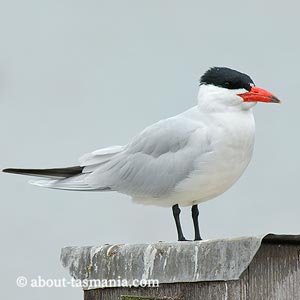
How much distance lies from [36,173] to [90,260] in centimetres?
173

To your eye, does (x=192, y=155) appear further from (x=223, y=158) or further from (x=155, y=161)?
(x=155, y=161)

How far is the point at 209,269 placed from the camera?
425cm

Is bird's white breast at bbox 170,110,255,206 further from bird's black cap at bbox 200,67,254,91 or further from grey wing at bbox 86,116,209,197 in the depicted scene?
bird's black cap at bbox 200,67,254,91

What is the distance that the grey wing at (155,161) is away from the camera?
607cm

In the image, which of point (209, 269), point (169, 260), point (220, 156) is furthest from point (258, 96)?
point (209, 269)

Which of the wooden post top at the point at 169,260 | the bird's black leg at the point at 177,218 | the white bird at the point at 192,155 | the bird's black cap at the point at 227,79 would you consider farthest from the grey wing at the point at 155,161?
the wooden post top at the point at 169,260

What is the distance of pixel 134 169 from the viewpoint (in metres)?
6.36

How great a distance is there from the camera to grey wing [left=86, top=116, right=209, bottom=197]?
19.9 ft

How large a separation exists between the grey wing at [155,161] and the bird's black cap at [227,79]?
335mm

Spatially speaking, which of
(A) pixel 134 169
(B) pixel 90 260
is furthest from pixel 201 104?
(B) pixel 90 260

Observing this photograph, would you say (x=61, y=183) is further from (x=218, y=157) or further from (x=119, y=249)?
(x=119, y=249)

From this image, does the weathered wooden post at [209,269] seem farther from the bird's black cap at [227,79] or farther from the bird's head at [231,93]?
the bird's black cap at [227,79]

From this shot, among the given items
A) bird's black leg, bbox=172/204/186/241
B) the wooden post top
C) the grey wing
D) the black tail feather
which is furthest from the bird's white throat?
the wooden post top

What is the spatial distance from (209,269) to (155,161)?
2.13 meters
